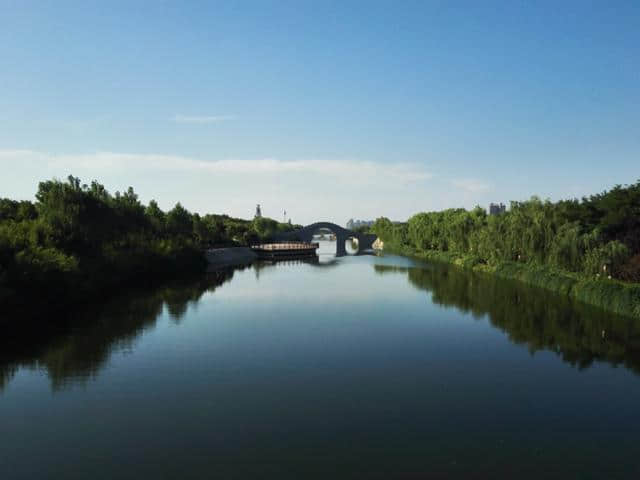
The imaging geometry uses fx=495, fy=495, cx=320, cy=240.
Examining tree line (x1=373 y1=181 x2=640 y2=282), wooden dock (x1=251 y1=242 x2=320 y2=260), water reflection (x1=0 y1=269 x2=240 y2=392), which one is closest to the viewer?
water reflection (x1=0 y1=269 x2=240 y2=392)

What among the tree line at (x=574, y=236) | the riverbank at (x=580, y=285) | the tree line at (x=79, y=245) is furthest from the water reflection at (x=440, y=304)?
the tree line at (x=574, y=236)

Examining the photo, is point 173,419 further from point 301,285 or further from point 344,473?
point 301,285

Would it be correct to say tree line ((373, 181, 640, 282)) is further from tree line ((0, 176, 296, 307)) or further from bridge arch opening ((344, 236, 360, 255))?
bridge arch opening ((344, 236, 360, 255))

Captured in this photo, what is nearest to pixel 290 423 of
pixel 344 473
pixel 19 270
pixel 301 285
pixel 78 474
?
pixel 344 473

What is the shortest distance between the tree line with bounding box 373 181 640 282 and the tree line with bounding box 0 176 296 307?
115ft

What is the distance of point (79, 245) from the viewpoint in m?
36.4

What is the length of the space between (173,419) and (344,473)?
5.71m

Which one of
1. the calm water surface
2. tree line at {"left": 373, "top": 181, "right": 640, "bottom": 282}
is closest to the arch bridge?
tree line at {"left": 373, "top": 181, "right": 640, "bottom": 282}

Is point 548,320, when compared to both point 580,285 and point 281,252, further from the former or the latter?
point 281,252

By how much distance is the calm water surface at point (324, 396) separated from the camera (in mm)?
11961

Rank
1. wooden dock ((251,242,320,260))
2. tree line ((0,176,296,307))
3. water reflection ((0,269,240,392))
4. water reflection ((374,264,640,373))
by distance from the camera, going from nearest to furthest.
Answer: water reflection ((0,269,240,392))
water reflection ((374,264,640,373))
tree line ((0,176,296,307))
wooden dock ((251,242,320,260))

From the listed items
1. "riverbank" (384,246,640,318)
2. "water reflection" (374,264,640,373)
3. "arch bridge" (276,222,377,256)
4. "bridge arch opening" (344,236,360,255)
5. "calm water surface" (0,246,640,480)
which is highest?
"arch bridge" (276,222,377,256)

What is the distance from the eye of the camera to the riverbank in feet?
96.3

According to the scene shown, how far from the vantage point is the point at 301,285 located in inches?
1903
